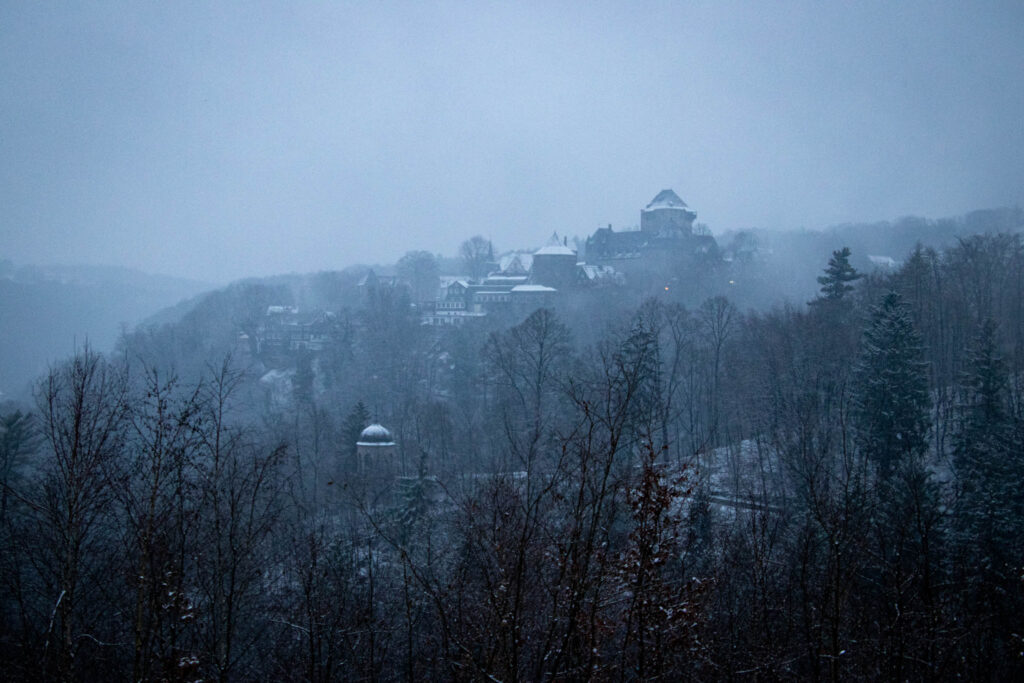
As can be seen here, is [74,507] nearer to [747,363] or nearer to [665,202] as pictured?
[747,363]

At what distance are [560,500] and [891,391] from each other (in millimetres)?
16500

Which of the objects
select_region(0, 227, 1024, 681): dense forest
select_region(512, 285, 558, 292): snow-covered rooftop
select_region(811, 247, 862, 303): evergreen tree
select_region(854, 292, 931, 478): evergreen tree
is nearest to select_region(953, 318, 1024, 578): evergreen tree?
select_region(0, 227, 1024, 681): dense forest

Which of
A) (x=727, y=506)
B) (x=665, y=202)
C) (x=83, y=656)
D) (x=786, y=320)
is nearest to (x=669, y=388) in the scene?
(x=786, y=320)

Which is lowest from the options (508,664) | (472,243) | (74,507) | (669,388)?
(669,388)

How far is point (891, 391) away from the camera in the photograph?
1880 centimetres

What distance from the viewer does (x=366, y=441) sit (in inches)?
1131

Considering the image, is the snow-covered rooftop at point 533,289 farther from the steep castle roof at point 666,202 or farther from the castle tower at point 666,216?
the steep castle roof at point 666,202

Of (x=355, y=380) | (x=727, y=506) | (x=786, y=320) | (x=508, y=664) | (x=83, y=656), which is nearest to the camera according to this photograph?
(x=508, y=664)

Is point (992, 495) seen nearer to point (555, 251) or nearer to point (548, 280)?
point (548, 280)

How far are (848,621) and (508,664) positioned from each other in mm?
5589

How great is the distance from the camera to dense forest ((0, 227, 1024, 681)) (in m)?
5.80

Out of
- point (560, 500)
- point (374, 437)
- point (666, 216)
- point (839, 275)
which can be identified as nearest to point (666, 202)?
point (666, 216)

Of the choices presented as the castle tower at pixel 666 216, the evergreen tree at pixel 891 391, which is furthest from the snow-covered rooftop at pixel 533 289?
the evergreen tree at pixel 891 391

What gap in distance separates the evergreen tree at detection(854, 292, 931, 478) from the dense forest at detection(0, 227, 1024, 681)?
0.27 ft
